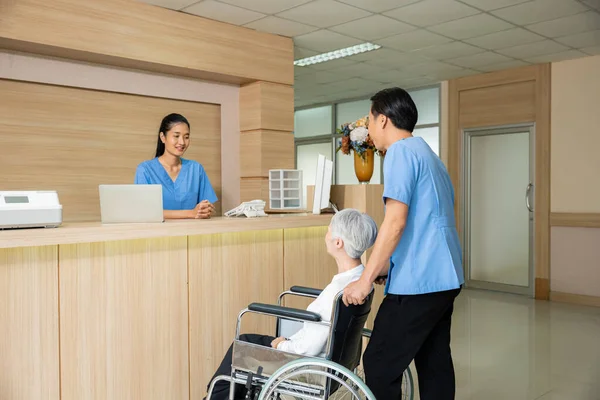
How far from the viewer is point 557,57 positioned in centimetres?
702

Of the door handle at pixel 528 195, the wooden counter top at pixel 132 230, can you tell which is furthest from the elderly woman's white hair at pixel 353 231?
the door handle at pixel 528 195

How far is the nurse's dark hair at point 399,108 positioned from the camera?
2518 mm

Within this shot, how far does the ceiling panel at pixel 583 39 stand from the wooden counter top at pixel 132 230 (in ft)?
14.6

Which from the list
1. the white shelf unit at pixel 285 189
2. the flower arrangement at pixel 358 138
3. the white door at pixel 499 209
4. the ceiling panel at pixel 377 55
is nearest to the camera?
the flower arrangement at pixel 358 138

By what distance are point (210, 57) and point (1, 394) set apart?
387 centimetres

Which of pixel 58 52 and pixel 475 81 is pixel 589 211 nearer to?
pixel 475 81

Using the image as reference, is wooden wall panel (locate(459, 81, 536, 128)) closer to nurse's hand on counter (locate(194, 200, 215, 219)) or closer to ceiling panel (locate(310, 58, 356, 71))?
ceiling panel (locate(310, 58, 356, 71))

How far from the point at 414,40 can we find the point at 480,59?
1358 millimetres

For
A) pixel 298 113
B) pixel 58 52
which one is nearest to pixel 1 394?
pixel 58 52

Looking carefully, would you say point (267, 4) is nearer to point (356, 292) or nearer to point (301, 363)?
point (356, 292)

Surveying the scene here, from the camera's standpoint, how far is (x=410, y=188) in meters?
2.37

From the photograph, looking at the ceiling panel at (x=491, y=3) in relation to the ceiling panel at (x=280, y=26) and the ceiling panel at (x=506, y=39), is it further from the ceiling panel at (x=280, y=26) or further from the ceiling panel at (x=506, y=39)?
the ceiling panel at (x=280, y=26)

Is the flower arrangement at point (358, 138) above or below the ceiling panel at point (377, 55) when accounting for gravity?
below

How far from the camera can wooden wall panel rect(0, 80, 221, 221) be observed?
15.7ft
